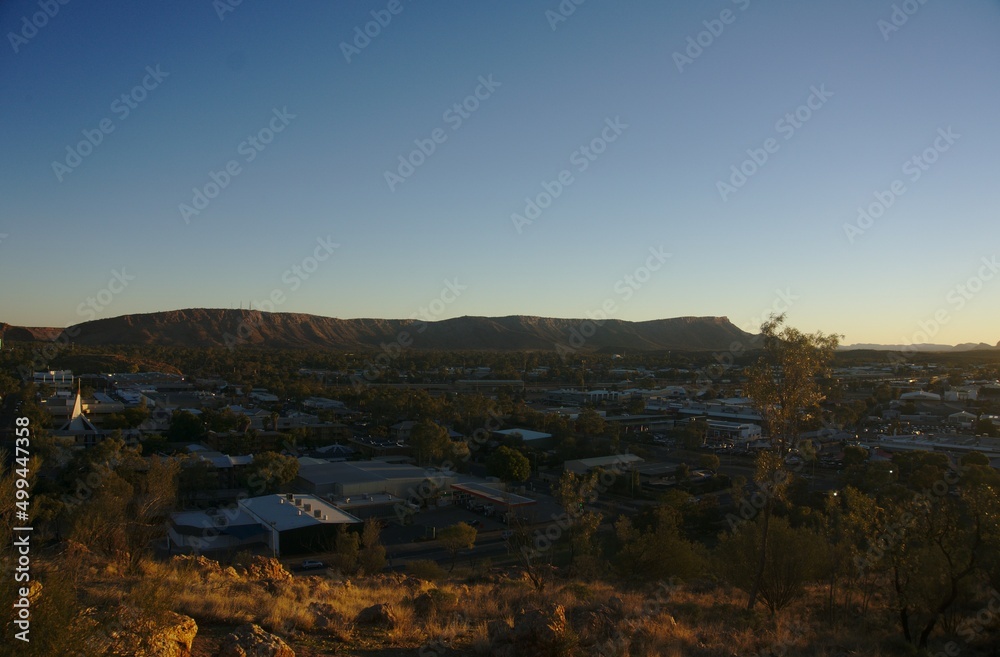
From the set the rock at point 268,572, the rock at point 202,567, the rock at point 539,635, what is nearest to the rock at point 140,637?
the rock at point 539,635

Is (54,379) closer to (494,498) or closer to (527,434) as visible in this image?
(527,434)

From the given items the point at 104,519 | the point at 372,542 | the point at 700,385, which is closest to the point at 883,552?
the point at 372,542

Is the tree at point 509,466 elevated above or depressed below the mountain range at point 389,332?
below

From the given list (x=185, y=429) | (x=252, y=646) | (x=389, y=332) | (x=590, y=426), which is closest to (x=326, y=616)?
(x=252, y=646)

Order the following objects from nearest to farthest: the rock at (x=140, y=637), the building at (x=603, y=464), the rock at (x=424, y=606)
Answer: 1. the rock at (x=140, y=637)
2. the rock at (x=424, y=606)
3. the building at (x=603, y=464)

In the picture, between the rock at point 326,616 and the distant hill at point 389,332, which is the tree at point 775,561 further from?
the distant hill at point 389,332

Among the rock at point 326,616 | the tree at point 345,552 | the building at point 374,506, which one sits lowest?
the building at point 374,506

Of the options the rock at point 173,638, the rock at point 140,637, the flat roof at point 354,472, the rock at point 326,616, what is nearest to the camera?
the rock at point 140,637

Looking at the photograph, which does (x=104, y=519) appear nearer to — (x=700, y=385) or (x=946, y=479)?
(x=946, y=479)
